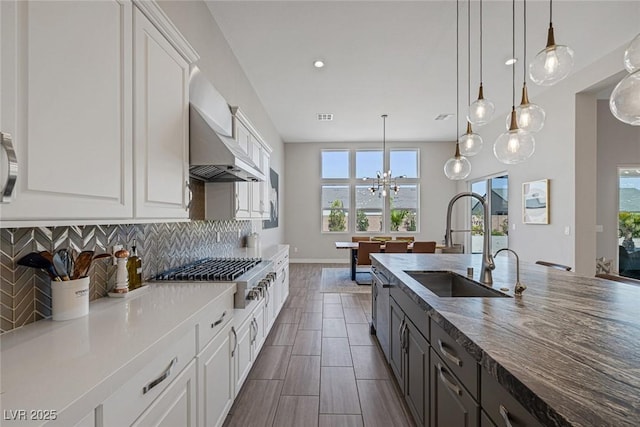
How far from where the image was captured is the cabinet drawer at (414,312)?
5.05 feet

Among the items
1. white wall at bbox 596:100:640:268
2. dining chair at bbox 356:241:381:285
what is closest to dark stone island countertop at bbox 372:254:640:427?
dining chair at bbox 356:241:381:285

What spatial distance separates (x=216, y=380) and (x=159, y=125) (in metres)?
1.45

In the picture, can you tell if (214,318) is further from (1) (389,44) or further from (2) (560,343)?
(1) (389,44)

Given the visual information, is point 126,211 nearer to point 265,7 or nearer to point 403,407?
point 403,407

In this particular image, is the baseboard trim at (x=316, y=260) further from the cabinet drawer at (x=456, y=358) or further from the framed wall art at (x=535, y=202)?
the cabinet drawer at (x=456, y=358)

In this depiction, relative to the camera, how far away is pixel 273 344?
10.0 ft

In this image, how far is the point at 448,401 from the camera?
1.27m

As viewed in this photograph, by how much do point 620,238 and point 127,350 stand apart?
679 centimetres

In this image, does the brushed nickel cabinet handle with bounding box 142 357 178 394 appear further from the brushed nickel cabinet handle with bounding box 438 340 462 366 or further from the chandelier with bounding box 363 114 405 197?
the chandelier with bounding box 363 114 405 197

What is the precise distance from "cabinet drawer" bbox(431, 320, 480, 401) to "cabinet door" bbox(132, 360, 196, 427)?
1.15m

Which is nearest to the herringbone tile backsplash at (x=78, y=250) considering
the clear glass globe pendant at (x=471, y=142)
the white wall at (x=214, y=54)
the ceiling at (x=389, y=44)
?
the white wall at (x=214, y=54)

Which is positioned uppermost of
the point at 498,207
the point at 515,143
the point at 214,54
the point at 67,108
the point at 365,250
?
the point at 214,54

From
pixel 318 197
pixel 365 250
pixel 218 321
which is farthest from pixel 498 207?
pixel 218 321

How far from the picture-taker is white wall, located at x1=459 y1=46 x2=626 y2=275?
4.16 m
